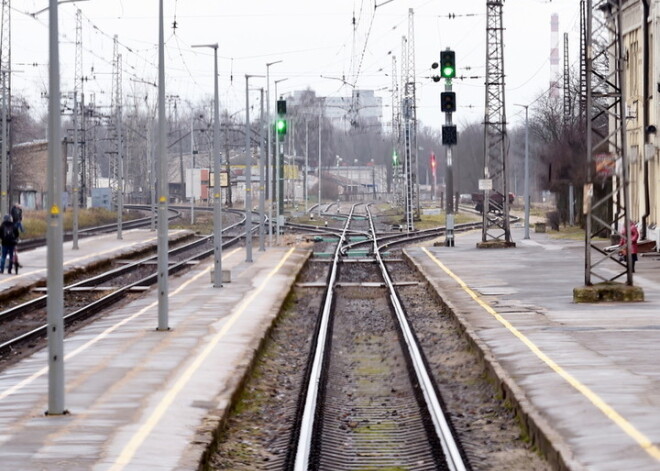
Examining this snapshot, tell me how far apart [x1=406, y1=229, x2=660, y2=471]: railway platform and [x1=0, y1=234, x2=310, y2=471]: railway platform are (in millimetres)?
3596

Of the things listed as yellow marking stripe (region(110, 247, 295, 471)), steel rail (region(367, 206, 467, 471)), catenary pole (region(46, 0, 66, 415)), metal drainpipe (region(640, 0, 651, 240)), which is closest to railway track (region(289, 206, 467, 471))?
steel rail (region(367, 206, 467, 471))

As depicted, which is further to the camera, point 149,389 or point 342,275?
Answer: point 342,275

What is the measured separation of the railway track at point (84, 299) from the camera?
25.2 metres

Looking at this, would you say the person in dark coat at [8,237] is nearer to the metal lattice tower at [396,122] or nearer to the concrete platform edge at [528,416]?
the concrete platform edge at [528,416]

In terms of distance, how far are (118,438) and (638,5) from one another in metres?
39.3

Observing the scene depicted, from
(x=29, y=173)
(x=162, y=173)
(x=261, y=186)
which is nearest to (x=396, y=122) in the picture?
(x=29, y=173)

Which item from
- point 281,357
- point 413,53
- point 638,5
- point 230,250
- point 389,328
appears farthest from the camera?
point 413,53

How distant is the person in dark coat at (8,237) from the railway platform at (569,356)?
465 inches

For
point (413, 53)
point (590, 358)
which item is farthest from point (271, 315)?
point (413, 53)

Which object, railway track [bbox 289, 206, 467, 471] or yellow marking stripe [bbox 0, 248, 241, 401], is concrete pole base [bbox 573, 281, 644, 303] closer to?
railway track [bbox 289, 206, 467, 471]

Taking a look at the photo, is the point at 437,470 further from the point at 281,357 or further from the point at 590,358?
the point at 281,357

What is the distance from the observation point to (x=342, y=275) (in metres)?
41.5

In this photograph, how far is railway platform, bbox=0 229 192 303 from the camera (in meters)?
35.2

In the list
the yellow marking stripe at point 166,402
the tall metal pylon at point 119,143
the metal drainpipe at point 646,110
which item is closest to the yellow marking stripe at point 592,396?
the yellow marking stripe at point 166,402
